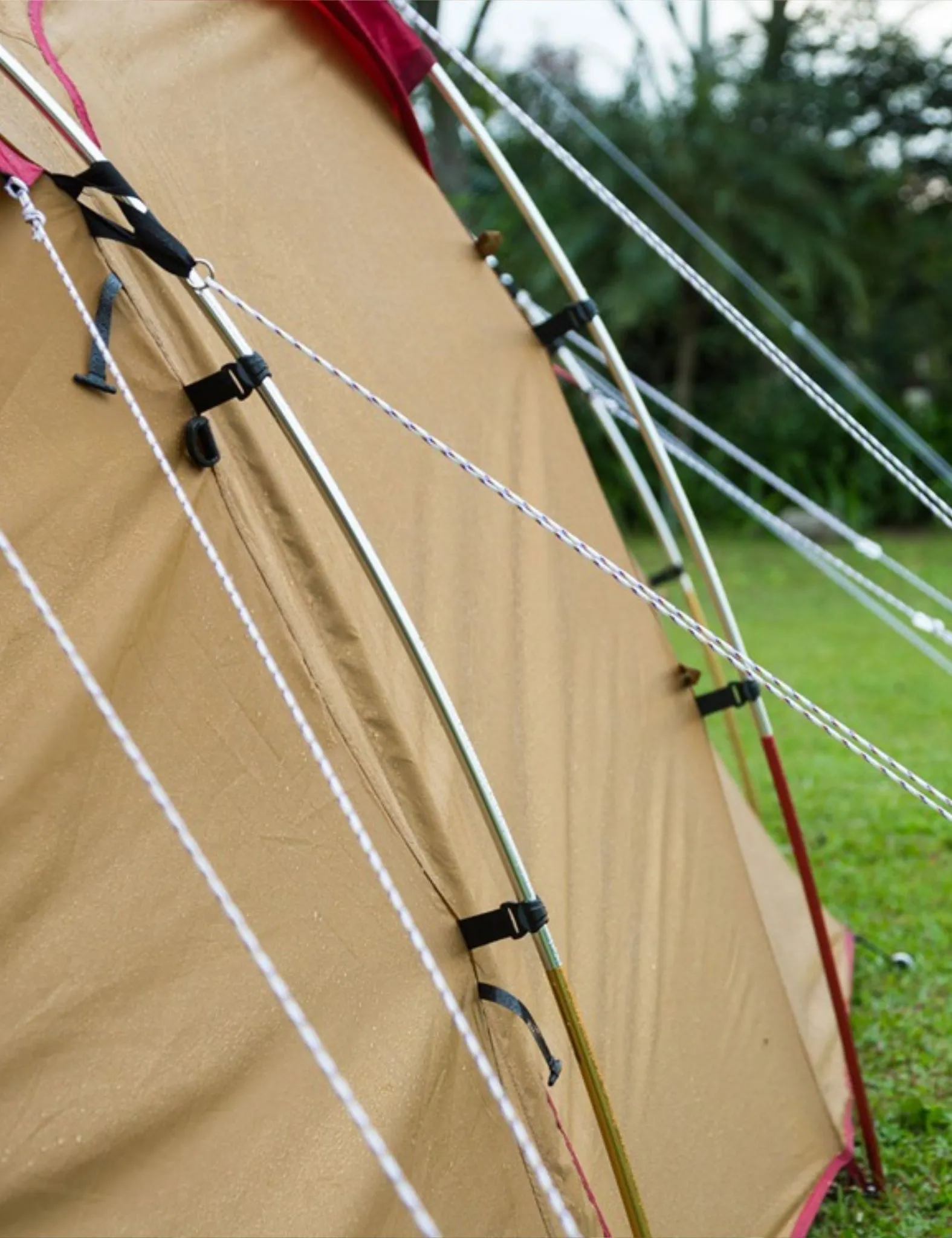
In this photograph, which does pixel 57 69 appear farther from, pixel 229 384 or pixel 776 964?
pixel 776 964

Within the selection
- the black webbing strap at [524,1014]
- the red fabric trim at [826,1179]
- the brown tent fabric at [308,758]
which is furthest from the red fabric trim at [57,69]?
the red fabric trim at [826,1179]

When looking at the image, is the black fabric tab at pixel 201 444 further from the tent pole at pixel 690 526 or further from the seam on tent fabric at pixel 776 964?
the seam on tent fabric at pixel 776 964

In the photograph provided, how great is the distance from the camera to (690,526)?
2770 millimetres

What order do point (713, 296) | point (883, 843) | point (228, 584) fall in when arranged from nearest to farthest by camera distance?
point (228, 584), point (713, 296), point (883, 843)

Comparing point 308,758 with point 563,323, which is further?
Answer: point 563,323

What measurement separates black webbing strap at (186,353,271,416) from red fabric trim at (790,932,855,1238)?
159 centimetres

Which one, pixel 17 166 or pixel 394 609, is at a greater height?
pixel 17 166

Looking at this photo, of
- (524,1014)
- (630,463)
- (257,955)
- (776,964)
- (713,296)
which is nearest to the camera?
(257,955)

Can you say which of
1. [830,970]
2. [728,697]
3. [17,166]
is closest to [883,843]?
[830,970]

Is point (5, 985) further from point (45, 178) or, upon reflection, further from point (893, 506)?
point (893, 506)

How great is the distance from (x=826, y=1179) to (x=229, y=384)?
1707mm

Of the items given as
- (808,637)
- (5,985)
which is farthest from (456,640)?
(808,637)

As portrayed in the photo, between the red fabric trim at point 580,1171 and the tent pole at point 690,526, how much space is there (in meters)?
0.93

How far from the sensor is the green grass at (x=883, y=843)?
282cm
